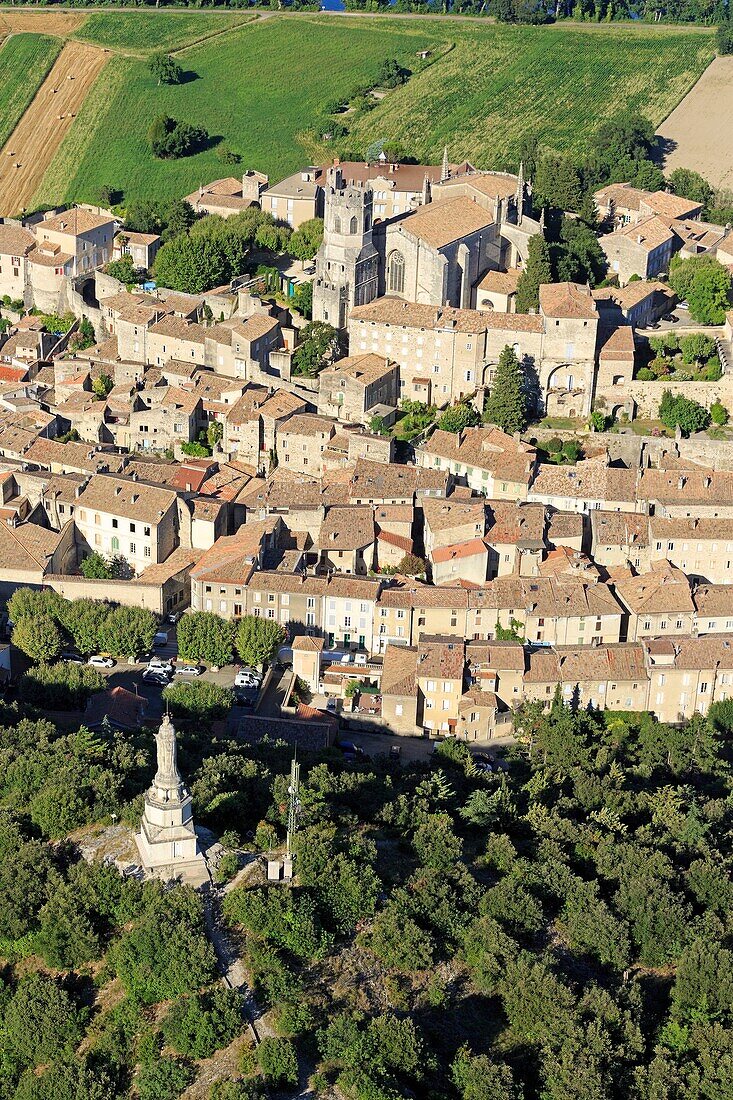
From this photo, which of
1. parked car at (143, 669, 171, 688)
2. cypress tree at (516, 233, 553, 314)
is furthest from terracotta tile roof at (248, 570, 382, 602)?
cypress tree at (516, 233, 553, 314)

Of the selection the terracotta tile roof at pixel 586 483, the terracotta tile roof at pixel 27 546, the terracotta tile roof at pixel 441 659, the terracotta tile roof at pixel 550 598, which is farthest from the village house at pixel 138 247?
the terracotta tile roof at pixel 441 659

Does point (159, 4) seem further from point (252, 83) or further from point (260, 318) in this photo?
point (260, 318)

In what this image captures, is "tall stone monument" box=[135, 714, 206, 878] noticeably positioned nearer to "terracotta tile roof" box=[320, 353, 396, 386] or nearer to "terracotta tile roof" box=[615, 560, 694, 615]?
"terracotta tile roof" box=[615, 560, 694, 615]

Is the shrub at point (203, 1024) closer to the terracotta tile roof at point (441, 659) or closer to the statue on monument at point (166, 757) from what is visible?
the statue on monument at point (166, 757)

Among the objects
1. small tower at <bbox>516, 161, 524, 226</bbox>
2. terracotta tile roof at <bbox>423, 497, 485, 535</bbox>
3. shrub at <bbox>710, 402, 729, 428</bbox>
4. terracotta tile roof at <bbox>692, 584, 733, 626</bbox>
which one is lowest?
terracotta tile roof at <bbox>692, 584, 733, 626</bbox>

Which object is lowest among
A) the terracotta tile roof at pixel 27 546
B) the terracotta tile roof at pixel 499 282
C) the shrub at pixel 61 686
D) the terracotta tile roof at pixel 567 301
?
the shrub at pixel 61 686

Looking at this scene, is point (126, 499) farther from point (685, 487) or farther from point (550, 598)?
point (685, 487)
